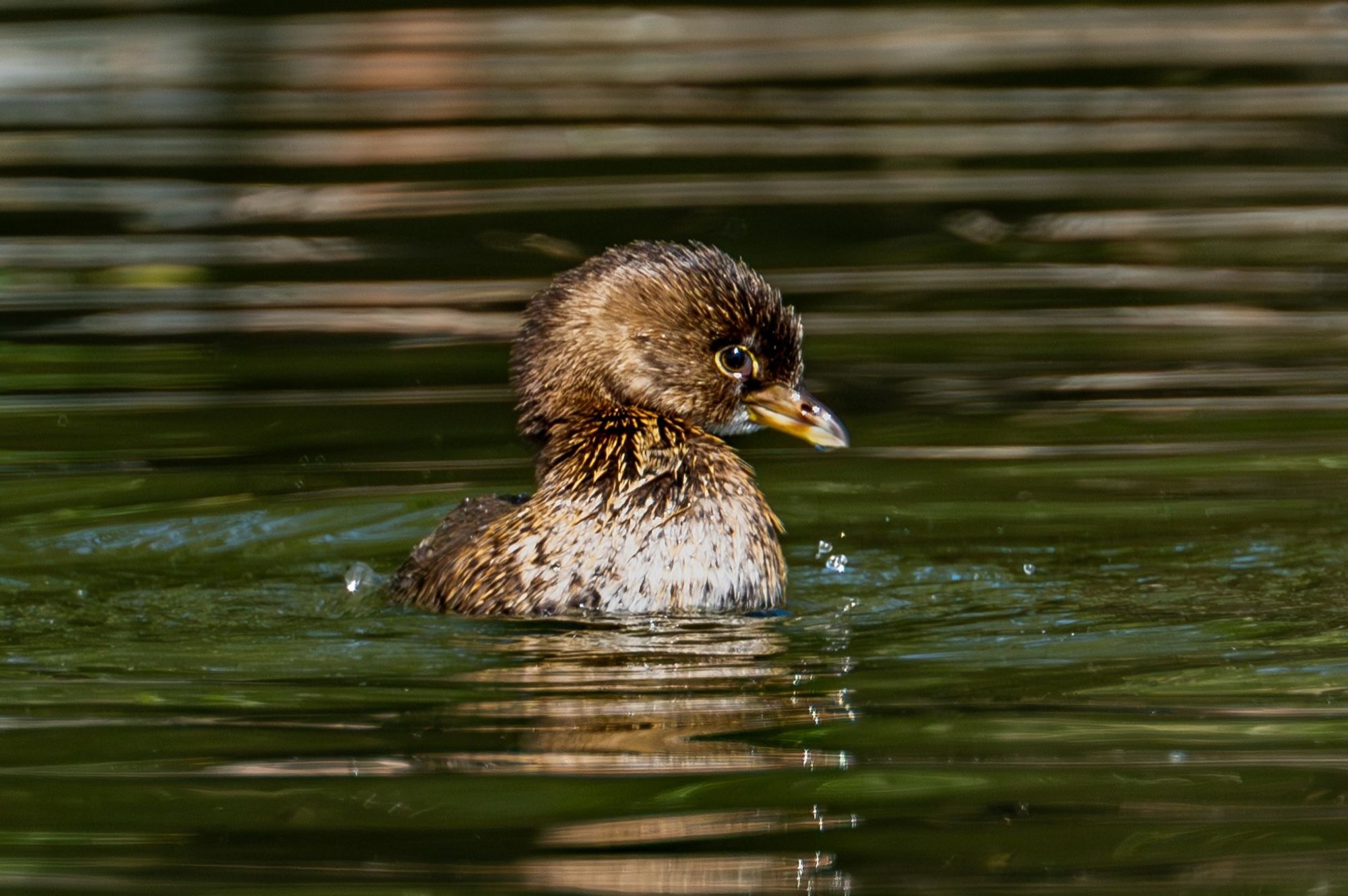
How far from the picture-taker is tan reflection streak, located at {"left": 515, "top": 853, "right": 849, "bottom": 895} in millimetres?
5438

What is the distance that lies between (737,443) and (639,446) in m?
3.27

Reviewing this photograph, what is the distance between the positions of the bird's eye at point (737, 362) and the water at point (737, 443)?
0.86 m

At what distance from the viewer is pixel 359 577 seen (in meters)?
9.02

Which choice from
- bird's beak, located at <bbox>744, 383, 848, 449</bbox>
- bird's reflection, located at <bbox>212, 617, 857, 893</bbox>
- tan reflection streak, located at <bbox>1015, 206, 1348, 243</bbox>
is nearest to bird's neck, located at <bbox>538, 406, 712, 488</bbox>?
bird's beak, located at <bbox>744, 383, 848, 449</bbox>

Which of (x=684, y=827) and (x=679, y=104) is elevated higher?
(x=679, y=104)

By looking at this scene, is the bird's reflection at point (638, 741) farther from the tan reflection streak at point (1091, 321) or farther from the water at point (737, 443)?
the tan reflection streak at point (1091, 321)

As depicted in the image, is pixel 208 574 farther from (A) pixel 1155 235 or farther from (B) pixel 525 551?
(A) pixel 1155 235

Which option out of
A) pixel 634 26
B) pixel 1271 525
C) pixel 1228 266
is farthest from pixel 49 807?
pixel 634 26

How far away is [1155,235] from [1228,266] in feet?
2.50

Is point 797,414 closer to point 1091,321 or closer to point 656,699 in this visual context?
point 656,699

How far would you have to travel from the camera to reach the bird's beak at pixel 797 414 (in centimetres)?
867

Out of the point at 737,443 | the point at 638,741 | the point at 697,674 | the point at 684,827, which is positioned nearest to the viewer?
the point at 684,827

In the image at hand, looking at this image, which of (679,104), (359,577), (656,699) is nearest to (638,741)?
(656,699)

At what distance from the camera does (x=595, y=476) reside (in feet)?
27.2
